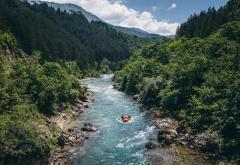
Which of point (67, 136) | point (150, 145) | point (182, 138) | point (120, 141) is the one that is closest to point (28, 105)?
point (67, 136)

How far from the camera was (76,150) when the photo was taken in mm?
50031

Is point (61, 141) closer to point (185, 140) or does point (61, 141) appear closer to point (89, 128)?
point (89, 128)

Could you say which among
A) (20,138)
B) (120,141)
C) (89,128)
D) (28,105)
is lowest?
(120,141)

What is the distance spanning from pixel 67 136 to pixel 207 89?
2640 centimetres

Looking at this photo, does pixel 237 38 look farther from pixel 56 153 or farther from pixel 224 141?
pixel 56 153

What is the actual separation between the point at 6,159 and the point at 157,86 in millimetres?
49174

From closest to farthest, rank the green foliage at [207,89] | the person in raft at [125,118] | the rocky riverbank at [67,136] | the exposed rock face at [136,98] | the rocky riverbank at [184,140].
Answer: the rocky riverbank at [67,136] → the rocky riverbank at [184,140] → the green foliage at [207,89] → the person in raft at [125,118] → the exposed rock face at [136,98]

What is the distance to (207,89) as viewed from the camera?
6078cm

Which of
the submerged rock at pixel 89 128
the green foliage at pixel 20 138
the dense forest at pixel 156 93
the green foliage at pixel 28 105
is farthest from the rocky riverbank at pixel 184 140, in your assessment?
the green foliage at pixel 20 138

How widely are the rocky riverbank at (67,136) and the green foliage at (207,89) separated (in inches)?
740

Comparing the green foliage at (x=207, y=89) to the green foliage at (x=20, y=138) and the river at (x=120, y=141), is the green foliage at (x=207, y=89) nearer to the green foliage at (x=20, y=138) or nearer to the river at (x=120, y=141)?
the river at (x=120, y=141)

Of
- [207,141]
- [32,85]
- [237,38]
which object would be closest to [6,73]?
[32,85]

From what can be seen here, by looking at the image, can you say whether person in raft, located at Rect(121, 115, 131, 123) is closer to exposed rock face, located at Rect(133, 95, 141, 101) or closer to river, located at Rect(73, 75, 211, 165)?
river, located at Rect(73, 75, 211, 165)

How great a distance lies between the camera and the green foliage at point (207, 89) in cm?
4991
